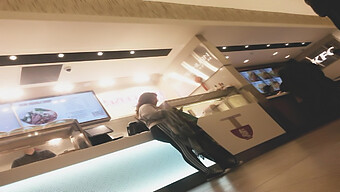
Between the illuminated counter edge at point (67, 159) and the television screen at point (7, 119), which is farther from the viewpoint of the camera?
the television screen at point (7, 119)

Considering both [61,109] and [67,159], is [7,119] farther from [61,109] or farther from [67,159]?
[67,159]

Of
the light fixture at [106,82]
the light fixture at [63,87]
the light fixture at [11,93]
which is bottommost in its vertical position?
the light fixture at [106,82]

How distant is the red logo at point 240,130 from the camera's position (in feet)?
8.83

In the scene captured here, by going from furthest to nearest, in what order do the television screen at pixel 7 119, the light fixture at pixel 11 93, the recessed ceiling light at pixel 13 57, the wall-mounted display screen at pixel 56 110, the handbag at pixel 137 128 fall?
the light fixture at pixel 11 93 < the wall-mounted display screen at pixel 56 110 < the television screen at pixel 7 119 < the recessed ceiling light at pixel 13 57 < the handbag at pixel 137 128

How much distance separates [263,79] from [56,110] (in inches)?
240

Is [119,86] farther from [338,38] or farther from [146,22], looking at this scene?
[338,38]

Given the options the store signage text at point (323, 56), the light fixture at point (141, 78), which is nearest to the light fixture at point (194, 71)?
the light fixture at point (141, 78)

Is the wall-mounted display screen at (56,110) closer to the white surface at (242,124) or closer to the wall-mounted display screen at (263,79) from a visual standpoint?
the white surface at (242,124)

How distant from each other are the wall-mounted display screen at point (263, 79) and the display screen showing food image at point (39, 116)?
5.33 m

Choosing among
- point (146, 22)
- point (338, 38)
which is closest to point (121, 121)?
point (146, 22)

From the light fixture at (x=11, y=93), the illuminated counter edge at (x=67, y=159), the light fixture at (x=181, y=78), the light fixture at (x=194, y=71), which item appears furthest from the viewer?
the light fixture at (x=181, y=78)

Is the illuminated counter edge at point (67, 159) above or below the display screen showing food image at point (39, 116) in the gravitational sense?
below

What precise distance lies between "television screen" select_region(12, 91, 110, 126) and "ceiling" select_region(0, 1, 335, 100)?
0.33 m

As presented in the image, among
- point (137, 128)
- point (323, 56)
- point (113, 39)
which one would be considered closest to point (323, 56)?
point (323, 56)
